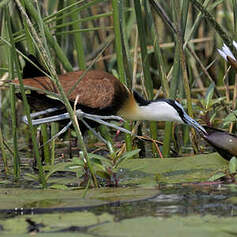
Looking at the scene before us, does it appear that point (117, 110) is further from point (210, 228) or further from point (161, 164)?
point (210, 228)

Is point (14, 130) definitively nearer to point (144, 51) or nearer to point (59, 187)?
point (59, 187)

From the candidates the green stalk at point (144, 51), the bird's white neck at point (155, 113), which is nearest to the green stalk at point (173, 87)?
the bird's white neck at point (155, 113)

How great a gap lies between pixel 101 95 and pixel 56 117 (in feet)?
1.24

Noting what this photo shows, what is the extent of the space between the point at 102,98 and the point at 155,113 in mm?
402

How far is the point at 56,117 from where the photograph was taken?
4.16 meters

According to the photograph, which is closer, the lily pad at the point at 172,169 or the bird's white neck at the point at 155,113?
the lily pad at the point at 172,169

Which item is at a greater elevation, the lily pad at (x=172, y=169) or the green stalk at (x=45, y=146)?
the green stalk at (x=45, y=146)

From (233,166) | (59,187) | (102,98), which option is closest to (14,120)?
(59,187)

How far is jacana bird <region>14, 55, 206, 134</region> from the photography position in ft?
13.7

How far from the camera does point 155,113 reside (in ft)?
13.9

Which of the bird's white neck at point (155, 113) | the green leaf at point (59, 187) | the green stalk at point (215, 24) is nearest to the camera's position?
the green leaf at point (59, 187)

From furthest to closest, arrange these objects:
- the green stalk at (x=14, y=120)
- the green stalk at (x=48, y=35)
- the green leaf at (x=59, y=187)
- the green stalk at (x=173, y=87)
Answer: the green stalk at (x=173, y=87), the green stalk at (x=48, y=35), the green stalk at (x=14, y=120), the green leaf at (x=59, y=187)

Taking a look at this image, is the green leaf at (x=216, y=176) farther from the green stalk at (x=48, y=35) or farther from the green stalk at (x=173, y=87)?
the green stalk at (x=48, y=35)

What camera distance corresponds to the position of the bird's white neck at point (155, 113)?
13.6 feet
